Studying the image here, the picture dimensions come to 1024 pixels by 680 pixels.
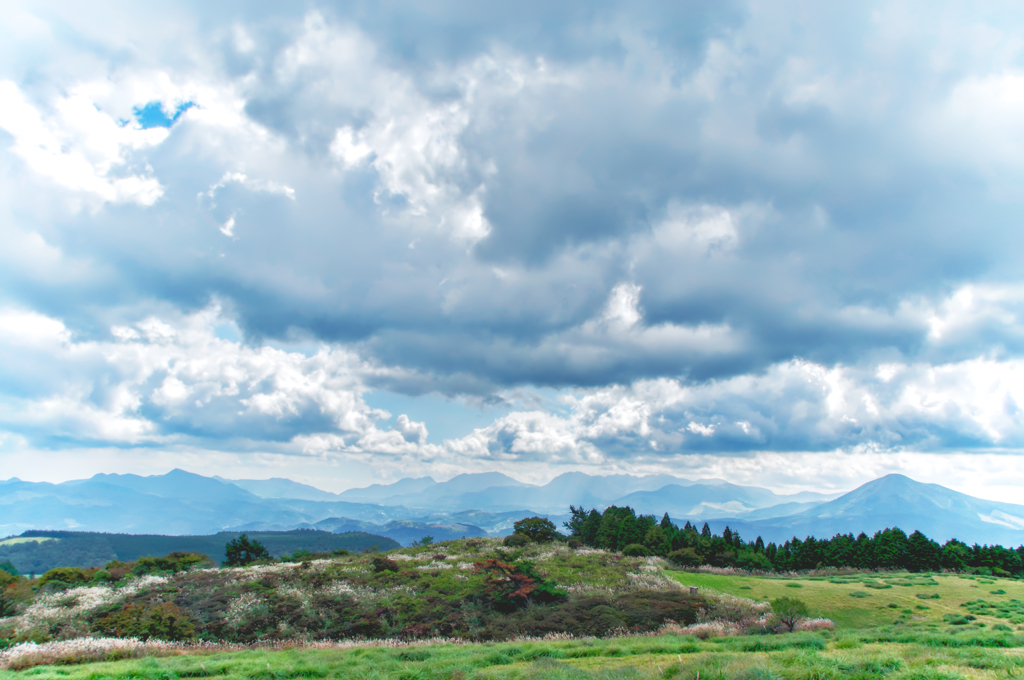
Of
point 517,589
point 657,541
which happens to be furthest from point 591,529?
point 517,589

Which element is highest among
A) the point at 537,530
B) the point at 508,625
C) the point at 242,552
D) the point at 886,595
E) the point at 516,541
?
the point at 508,625

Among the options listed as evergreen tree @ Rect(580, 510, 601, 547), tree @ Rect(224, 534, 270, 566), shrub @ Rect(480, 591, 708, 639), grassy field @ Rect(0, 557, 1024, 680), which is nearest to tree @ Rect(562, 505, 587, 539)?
evergreen tree @ Rect(580, 510, 601, 547)

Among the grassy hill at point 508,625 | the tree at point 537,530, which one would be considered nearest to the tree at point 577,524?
the tree at point 537,530

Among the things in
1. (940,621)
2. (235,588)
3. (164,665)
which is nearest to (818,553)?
(940,621)

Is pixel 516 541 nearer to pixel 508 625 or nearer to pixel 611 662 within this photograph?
pixel 508 625

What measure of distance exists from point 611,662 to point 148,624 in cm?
2071

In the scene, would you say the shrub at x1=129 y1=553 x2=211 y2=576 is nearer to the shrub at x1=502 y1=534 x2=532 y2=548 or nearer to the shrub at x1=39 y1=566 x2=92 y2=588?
the shrub at x1=39 y1=566 x2=92 y2=588

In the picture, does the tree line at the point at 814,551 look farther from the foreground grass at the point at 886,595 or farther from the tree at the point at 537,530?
the foreground grass at the point at 886,595

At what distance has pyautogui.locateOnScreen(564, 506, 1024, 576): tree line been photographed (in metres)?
58.9

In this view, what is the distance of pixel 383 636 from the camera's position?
22.6m

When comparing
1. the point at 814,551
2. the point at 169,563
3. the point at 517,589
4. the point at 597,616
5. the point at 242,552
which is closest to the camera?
the point at 597,616

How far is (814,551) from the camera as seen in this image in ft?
220

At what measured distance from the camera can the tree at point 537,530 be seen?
59500mm

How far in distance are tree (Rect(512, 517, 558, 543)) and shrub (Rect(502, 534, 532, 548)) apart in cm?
204
